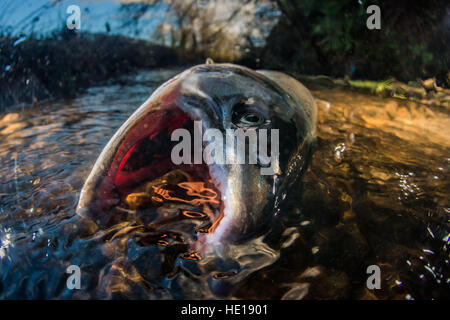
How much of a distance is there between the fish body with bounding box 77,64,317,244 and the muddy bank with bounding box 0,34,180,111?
334cm

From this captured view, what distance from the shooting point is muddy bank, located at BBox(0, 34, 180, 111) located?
411 cm

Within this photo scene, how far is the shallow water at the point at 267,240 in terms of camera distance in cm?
103

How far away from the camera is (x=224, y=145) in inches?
43.9

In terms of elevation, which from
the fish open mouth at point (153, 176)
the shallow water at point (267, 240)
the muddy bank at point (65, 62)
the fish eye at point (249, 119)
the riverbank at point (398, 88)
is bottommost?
the shallow water at point (267, 240)

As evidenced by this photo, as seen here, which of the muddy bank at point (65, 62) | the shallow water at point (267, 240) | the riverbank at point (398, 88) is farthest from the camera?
the muddy bank at point (65, 62)

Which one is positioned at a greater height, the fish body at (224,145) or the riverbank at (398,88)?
the riverbank at (398,88)

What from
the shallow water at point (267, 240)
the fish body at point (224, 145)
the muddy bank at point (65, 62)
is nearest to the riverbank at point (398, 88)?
the shallow water at point (267, 240)

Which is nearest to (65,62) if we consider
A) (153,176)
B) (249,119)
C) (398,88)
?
(153,176)

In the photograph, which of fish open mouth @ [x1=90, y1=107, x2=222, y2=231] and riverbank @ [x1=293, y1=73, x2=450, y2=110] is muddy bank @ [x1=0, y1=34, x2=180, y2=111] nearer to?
riverbank @ [x1=293, y1=73, x2=450, y2=110]

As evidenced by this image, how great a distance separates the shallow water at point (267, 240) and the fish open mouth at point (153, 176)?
0.35 ft

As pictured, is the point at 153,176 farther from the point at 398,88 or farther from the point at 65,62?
the point at 65,62

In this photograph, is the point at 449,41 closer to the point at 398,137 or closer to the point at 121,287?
the point at 398,137

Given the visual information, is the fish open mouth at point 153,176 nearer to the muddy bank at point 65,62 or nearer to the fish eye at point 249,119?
the fish eye at point 249,119
